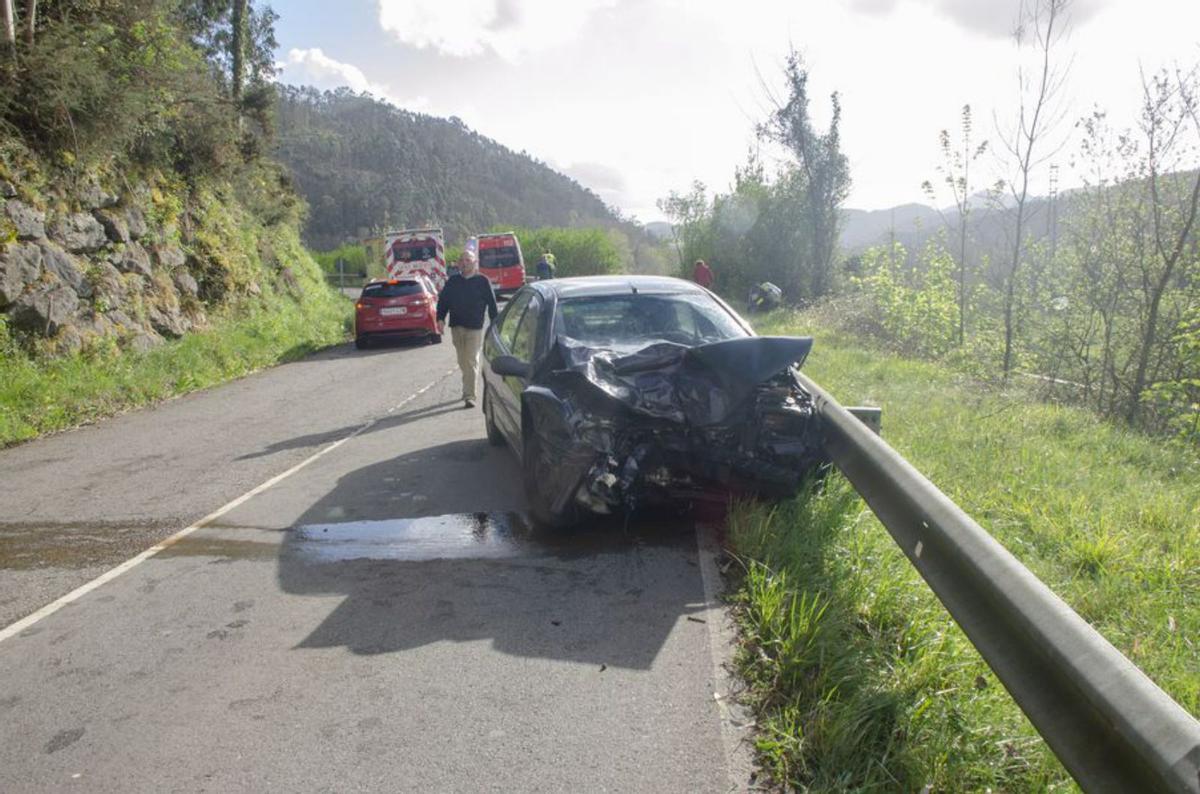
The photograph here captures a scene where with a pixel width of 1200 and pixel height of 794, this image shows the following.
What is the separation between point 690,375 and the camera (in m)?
4.95

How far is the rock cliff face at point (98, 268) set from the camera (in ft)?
36.3

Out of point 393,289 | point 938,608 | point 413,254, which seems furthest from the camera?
point 413,254

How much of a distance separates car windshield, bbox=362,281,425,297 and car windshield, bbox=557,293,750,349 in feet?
42.6

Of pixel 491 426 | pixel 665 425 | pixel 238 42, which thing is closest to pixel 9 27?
pixel 491 426

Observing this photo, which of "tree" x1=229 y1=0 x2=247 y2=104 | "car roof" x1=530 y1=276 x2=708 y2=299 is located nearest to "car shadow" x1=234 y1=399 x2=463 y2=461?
"car roof" x1=530 y1=276 x2=708 y2=299

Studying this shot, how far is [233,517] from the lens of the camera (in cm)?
596

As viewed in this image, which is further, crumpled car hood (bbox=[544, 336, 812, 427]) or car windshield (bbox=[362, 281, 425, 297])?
car windshield (bbox=[362, 281, 425, 297])

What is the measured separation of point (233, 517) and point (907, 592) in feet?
15.5

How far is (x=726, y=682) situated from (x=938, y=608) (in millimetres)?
1089

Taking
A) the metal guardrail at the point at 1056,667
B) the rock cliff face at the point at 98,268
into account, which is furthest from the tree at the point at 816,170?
the metal guardrail at the point at 1056,667

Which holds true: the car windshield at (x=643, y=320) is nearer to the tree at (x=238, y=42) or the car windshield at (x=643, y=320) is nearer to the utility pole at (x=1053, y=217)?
the utility pole at (x=1053, y=217)

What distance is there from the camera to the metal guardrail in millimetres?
1812

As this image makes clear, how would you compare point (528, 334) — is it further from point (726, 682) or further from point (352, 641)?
point (726, 682)

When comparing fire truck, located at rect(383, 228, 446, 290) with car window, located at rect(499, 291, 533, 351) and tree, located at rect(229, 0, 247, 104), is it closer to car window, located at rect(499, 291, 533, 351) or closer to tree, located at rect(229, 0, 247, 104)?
tree, located at rect(229, 0, 247, 104)
